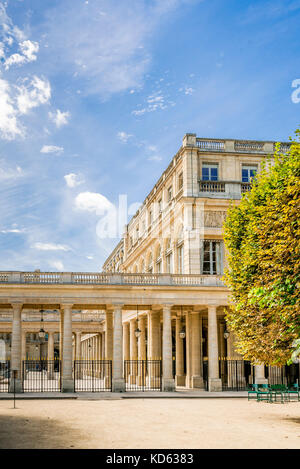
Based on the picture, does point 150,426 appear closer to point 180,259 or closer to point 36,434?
point 36,434

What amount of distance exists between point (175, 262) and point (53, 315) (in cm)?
2446

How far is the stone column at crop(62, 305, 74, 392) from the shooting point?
1358 inches

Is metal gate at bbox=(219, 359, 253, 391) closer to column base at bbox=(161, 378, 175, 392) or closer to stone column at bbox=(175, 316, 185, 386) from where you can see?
stone column at bbox=(175, 316, 185, 386)

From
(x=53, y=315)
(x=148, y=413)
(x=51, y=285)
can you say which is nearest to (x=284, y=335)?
(x=148, y=413)

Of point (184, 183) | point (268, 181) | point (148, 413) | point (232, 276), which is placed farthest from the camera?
point (184, 183)

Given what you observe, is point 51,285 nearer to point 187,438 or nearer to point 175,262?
point 175,262

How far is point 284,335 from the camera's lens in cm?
2031

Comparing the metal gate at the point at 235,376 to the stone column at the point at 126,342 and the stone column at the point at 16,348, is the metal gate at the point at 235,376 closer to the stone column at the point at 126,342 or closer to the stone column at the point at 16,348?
the stone column at the point at 16,348

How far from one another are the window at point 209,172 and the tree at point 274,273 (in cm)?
1564

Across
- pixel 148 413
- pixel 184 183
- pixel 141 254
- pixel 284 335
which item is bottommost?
pixel 148 413

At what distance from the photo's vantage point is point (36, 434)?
52.3 feet

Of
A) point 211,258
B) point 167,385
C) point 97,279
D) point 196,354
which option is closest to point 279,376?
point 196,354

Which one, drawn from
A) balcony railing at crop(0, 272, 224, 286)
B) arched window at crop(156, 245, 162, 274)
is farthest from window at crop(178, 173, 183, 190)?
balcony railing at crop(0, 272, 224, 286)
